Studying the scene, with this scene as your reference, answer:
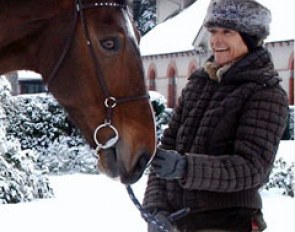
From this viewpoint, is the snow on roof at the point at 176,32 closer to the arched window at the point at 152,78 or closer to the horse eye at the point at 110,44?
the arched window at the point at 152,78

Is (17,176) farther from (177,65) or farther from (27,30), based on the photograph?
(177,65)

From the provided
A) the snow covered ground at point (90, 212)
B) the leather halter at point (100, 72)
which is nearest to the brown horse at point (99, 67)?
the leather halter at point (100, 72)

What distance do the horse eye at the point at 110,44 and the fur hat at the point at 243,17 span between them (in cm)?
66

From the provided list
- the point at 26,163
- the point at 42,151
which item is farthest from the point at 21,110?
the point at 26,163

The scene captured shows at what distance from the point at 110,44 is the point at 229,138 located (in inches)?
29.8

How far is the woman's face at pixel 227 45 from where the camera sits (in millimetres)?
3191

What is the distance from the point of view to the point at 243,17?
314 cm

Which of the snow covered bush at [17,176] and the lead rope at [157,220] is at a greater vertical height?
the lead rope at [157,220]

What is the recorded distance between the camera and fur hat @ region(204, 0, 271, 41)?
3.14 metres

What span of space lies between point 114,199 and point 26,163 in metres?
1.25

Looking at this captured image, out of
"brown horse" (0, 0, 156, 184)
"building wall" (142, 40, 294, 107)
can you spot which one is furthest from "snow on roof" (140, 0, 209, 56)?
"brown horse" (0, 0, 156, 184)

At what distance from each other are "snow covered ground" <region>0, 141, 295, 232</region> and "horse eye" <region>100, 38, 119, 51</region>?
14.7ft

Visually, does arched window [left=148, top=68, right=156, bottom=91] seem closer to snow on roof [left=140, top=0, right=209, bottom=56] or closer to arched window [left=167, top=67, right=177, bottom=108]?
snow on roof [left=140, top=0, right=209, bottom=56]

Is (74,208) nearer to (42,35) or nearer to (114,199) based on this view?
(114,199)
